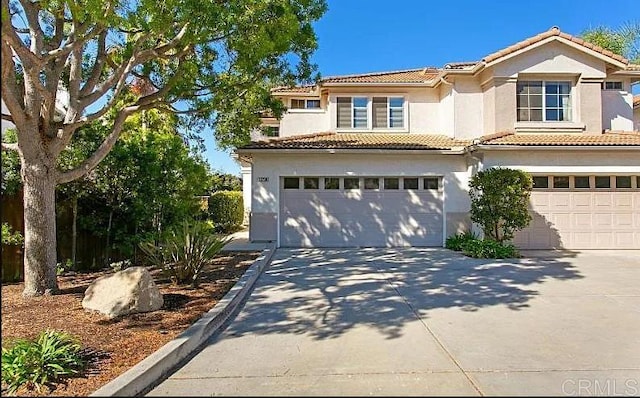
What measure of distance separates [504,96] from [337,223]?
298 inches

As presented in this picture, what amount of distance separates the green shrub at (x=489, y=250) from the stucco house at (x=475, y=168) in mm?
1990

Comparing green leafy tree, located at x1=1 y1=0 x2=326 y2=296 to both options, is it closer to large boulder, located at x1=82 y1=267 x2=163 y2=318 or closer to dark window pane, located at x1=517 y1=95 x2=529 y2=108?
large boulder, located at x1=82 y1=267 x2=163 y2=318

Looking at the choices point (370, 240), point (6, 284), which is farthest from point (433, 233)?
point (6, 284)

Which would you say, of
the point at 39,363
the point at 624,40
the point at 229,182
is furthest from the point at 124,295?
the point at 624,40

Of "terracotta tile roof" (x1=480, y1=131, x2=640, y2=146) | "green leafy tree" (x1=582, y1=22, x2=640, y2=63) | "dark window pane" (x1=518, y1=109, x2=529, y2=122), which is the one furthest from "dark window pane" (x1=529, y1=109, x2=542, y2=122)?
"green leafy tree" (x1=582, y1=22, x2=640, y2=63)

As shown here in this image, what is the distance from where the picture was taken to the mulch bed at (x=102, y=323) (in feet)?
15.7

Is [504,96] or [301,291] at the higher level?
[504,96]

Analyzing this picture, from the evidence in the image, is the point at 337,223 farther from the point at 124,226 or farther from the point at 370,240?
the point at 124,226

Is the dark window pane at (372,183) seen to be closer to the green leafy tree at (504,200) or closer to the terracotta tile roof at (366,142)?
the terracotta tile roof at (366,142)

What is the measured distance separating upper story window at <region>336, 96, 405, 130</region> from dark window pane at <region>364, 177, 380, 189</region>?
10.6ft

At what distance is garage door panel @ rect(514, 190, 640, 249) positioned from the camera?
14555 millimetres

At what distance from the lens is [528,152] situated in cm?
1427

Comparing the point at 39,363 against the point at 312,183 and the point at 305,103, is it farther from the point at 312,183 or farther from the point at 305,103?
the point at 305,103

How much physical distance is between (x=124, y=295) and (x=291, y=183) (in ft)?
30.5
